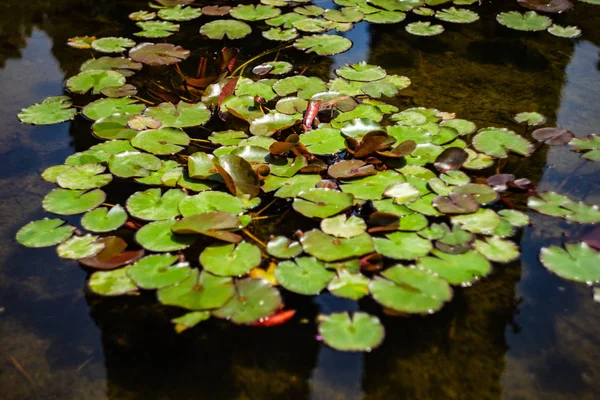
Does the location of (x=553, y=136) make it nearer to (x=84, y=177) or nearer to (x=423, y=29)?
(x=423, y=29)

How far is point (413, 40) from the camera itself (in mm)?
3271

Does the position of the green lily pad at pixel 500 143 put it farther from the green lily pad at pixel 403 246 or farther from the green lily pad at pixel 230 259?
the green lily pad at pixel 230 259

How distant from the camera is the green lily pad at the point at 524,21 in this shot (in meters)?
3.33

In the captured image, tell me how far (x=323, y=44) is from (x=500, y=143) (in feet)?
4.21

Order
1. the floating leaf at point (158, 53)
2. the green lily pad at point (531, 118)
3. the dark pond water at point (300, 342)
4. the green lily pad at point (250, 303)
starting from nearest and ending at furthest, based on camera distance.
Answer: the dark pond water at point (300, 342) → the green lily pad at point (250, 303) → the green lily pad at point (531, 118) → the floating leaf at point (158, 53)

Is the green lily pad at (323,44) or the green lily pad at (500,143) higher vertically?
the green lily pad at (323,44)

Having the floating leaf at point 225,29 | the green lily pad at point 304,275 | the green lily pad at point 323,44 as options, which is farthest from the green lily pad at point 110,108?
the green lily pad at point 304,275

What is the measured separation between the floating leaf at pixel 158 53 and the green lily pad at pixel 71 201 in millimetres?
1108

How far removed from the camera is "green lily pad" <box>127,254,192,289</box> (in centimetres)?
169

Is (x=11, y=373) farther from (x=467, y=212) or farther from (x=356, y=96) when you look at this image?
(x=356, y=96)

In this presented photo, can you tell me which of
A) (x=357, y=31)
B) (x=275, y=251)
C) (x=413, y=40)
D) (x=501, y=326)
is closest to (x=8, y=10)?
(x=357, y=31)

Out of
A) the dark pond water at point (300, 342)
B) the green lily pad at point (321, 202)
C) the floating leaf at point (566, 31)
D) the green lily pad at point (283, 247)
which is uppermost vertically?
the floating leaf at point (566, 31)

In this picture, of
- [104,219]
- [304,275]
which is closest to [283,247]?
[304,275]

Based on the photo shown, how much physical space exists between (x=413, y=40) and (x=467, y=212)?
1694 millimetres
